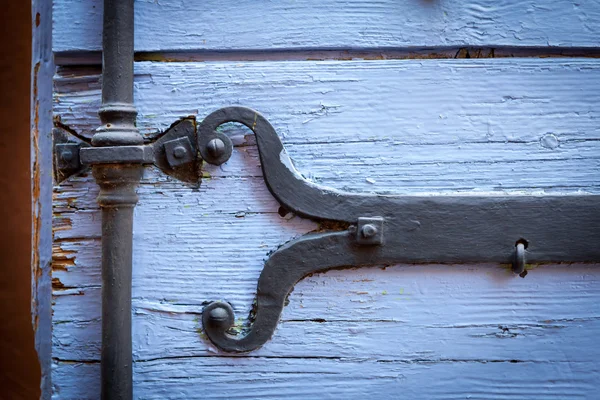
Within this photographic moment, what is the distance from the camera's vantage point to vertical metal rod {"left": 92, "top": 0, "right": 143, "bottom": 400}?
620mm

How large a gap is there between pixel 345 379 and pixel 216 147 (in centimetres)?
37

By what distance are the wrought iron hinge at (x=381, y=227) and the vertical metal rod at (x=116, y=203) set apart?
48 millimetres

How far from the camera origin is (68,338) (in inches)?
26.2

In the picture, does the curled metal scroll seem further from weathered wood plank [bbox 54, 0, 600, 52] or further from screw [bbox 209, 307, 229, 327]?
weathered wood plank [bbox 54, 0, 600, 52]

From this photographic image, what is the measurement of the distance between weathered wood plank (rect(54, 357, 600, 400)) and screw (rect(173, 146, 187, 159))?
0.29 m

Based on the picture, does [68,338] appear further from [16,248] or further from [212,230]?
[16,248]

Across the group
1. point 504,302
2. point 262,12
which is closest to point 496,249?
point 504,302

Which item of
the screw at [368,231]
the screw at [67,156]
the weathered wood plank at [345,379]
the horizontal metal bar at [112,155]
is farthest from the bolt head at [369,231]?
the screw at [67,156]

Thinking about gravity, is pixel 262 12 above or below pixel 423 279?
above

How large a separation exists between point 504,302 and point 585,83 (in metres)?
0.32

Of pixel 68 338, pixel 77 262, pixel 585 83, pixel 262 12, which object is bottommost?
pixel 68 338

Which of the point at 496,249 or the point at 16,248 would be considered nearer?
the point at 496,249

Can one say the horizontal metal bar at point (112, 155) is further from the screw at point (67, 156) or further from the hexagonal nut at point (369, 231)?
the hexagonal nut at point (369, 231)

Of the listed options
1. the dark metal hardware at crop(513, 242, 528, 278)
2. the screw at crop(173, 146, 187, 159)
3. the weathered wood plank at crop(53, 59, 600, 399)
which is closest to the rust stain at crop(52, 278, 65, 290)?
the weathered wood plank at crop(53, 59, 600, 399)
